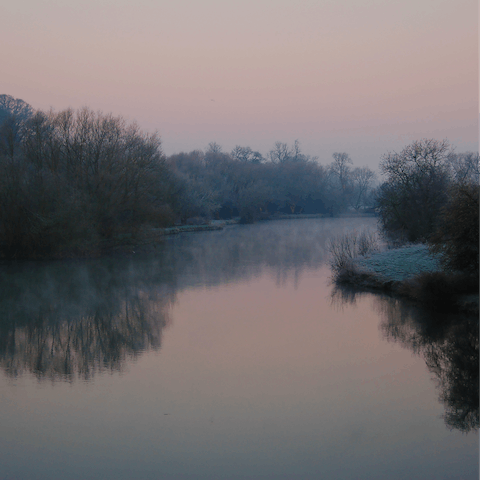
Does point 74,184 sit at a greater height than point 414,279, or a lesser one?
greater

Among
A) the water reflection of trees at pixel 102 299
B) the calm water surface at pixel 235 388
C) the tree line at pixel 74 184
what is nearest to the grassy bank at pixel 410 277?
the calm water surface at pixel 235 388

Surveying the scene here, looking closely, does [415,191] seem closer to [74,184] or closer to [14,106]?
[74,184]

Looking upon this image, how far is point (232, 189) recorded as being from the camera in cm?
5991

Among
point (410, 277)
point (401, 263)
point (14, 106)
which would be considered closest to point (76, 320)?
point (410, 277)

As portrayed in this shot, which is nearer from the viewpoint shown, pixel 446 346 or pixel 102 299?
pixel 446 346

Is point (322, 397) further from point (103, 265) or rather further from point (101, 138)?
point (101, 138)

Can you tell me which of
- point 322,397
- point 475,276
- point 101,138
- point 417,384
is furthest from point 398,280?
point 101,138

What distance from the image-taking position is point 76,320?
1064cm

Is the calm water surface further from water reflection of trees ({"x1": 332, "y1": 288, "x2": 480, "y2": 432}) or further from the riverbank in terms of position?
the riverbank

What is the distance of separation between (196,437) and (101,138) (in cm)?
2286

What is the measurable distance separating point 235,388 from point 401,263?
9279 mm

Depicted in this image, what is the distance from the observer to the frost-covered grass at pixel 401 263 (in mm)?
13562

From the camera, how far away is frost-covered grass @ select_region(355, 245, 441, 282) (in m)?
13.6

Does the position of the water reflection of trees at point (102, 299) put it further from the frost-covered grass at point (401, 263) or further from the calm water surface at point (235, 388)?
the frost-covered grass at point (401, 263)
